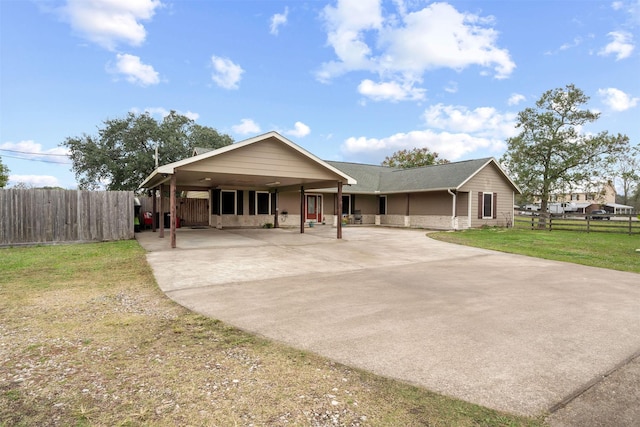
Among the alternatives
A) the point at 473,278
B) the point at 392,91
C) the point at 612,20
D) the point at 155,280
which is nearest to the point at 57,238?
the point at 155,280

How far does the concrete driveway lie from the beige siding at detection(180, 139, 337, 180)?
363 centimetres

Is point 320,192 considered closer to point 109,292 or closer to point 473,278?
point 473,278

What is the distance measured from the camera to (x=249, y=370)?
2924mm

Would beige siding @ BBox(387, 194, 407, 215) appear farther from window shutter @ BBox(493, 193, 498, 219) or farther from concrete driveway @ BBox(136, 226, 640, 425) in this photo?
concrete driveway @ BBox(136, 226, 640, 425)

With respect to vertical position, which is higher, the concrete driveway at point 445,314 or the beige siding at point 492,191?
the beige siding at point 492,191

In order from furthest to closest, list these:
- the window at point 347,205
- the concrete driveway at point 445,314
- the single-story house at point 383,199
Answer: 1. the window at point 347,205
2. the single-story house at point 383,199
3. the concrete driveway at point 445,314

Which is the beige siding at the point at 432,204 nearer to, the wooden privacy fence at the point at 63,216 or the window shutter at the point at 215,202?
the window shutter at the point at 215,202

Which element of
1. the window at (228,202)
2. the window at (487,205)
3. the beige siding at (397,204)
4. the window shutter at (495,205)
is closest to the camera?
the window at (228,202)

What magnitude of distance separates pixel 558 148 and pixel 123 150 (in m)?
31.3

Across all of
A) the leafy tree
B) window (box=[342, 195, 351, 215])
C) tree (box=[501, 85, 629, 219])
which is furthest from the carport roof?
the leafy tree

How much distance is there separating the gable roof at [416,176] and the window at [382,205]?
97cm

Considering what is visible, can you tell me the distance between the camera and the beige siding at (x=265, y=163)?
11367mm

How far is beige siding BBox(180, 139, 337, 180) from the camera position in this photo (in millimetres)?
11367

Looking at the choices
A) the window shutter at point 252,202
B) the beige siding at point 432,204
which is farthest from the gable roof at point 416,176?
the window shutter at point 252,202
